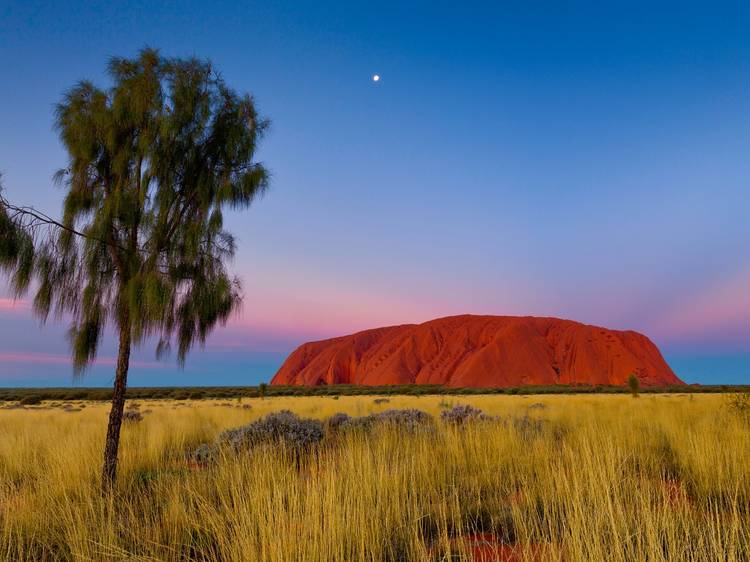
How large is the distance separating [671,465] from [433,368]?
252 feet

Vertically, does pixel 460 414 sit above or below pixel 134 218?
below

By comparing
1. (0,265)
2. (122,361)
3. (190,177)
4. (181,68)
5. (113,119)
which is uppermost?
(181,68)

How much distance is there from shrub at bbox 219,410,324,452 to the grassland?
66cm

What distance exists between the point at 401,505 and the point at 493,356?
7447 cm

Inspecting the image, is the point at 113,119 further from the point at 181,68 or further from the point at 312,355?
the point at 312,355

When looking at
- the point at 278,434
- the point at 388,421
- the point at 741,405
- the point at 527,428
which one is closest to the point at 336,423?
the point at 388,421

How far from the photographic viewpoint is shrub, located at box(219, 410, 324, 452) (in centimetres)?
876

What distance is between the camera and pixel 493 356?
247 ft

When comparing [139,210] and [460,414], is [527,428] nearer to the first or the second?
[460,414]

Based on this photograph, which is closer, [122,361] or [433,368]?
[122,361]

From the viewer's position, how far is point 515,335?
79.4 meters

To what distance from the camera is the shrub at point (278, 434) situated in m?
8.76

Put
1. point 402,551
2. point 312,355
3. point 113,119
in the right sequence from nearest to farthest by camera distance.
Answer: point 402,551 → point 113,119 → point 312,355

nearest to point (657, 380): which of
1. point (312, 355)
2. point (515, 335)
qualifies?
point (515, 335)
